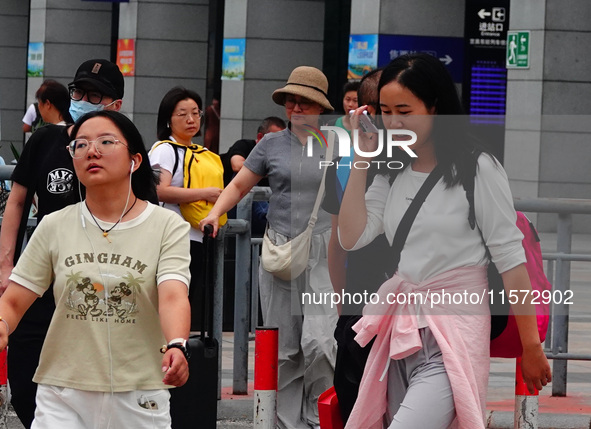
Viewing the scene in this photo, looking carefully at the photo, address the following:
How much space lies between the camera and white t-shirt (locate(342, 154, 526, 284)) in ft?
13.5

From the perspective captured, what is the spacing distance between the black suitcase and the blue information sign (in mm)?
14788

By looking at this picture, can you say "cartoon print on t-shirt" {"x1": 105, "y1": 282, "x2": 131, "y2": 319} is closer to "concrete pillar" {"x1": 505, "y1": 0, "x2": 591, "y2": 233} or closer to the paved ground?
the paved ground

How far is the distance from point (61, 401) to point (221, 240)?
10.8ft

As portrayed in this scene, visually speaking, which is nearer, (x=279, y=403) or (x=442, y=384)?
(x=442, y=384)

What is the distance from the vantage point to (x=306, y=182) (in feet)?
22.0

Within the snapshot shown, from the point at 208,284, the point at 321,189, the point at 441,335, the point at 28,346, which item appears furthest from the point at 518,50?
the point at 441,335

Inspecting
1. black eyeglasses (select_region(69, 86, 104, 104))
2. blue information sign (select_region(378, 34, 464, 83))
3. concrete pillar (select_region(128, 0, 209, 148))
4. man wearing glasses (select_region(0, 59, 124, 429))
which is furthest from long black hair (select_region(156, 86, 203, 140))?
concrete pillar (select_region(128, 0, 209, 148))

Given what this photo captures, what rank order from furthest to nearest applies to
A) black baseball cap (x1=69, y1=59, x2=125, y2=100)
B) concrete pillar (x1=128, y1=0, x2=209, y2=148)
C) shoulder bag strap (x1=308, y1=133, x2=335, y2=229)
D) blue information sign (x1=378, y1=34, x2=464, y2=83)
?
concrete pillar (x1=128, y1=0, x2=209, y2=148)
blue information sign (x1=378, y1=34, x2=464, y2=83)
shoulder bag strap (x1=308, y1=133, x2=335, y2=229)
black baseball cap (x1=69, y1=59, x2=125, y2=100)

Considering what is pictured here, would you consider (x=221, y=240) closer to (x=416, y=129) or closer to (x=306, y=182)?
(x=306, y=182)

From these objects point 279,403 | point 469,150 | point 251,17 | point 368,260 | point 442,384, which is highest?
point 251,17

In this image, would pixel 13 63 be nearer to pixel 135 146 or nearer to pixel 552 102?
pixel 552 102

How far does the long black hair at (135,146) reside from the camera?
425cm

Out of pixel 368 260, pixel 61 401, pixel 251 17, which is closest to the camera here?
pixel 61 401

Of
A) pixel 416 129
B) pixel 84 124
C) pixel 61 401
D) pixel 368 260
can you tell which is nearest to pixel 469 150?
pixel 416 129
